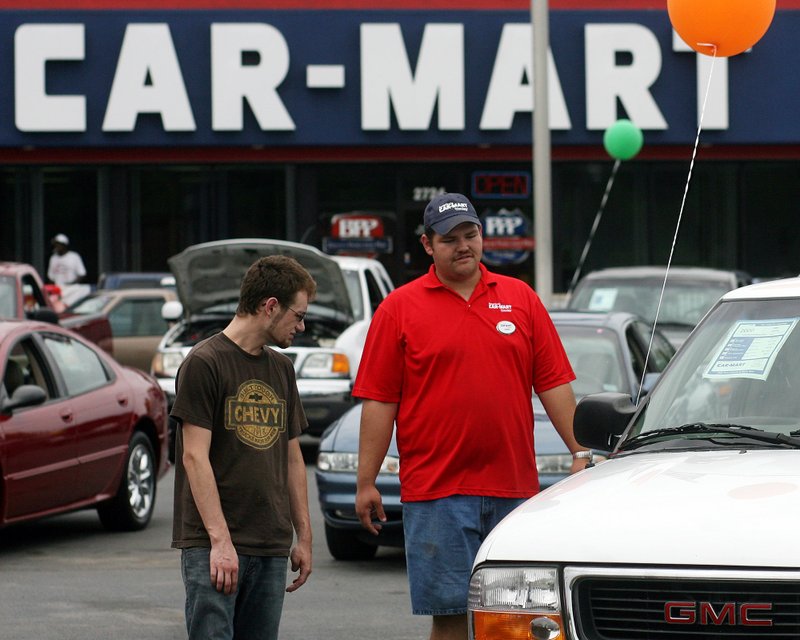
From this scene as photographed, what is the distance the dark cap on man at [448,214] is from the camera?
614 cm

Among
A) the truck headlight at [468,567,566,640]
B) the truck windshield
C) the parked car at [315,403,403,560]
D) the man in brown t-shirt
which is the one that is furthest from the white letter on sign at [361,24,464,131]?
the truck headlight at [468,567,566,640]

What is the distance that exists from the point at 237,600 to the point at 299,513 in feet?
1.17

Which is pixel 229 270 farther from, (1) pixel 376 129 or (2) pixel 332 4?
(2) pixel 332 4

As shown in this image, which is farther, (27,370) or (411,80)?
(411,80)

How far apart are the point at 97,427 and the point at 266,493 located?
6.35m

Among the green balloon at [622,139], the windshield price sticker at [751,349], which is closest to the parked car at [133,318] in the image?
the green balloon at [622,139]

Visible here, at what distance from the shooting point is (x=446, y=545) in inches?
237

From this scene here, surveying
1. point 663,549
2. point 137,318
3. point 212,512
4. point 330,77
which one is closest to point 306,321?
point 137,318

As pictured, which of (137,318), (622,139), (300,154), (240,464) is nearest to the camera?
(240,464)

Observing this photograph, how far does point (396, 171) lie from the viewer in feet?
93.4

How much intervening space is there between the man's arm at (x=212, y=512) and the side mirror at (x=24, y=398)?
18.0 feet

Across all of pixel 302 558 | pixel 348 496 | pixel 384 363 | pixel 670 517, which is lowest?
pixel 348 496

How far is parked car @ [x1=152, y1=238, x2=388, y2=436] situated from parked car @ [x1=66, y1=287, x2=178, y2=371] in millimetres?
3847

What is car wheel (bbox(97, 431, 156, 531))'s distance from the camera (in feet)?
38.9
